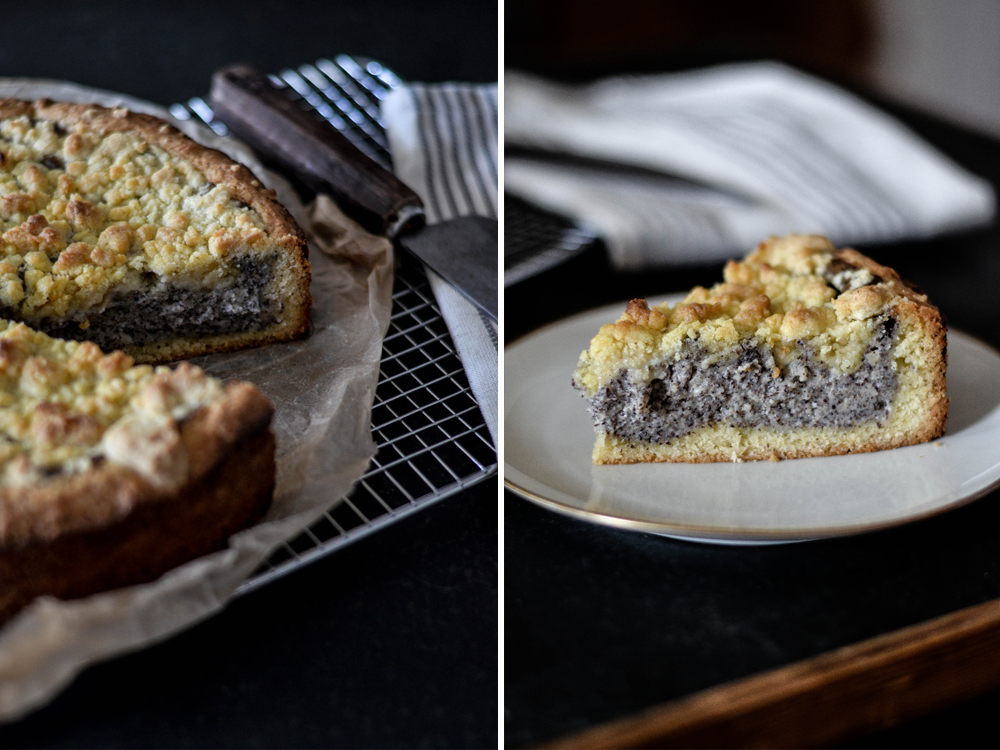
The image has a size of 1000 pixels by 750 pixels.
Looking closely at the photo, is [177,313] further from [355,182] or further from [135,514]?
[135,514]

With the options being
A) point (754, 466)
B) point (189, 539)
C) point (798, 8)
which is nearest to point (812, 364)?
point (754, 466)

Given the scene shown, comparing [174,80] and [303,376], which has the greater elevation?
[174,80]

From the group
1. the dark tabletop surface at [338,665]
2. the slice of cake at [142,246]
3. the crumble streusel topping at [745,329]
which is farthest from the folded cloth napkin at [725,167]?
the dark tabletop surface at [338,665]

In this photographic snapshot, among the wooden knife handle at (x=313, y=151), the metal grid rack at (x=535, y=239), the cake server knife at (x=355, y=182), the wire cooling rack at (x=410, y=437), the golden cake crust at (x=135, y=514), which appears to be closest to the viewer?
the golden cake crust at (x=135, y=514)

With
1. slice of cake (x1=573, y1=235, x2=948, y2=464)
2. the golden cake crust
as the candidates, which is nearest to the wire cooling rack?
the golden cake crust

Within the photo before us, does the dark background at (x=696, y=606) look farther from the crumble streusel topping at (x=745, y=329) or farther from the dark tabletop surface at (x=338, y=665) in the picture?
the crumble streusel topping at (x=745, y=329)

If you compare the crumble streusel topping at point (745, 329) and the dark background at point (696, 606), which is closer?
the dark background at point (696, 606)

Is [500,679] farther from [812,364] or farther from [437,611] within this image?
[812,364]
